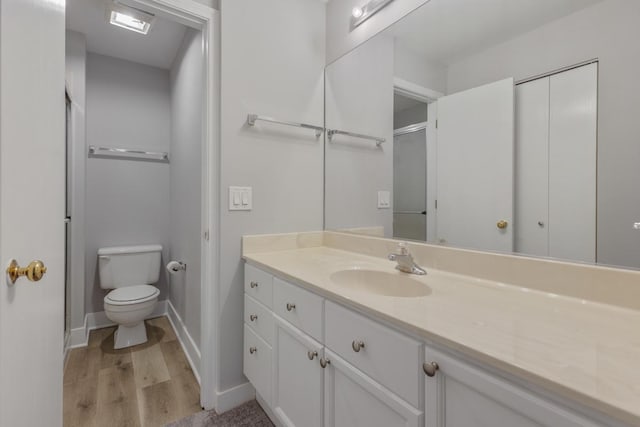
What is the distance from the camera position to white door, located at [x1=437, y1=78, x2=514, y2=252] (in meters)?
1.05

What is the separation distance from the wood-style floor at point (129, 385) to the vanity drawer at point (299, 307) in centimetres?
88

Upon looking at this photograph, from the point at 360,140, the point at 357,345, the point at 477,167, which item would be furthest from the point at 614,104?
the point at 360,140

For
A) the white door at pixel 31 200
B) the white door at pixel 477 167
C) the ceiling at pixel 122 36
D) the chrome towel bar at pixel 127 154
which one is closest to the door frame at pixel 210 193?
the white door at pixel 31 200

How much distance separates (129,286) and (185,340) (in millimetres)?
736

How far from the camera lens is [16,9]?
22.8 inches

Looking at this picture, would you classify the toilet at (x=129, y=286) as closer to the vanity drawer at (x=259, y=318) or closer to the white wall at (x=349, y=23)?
the vanity drawer at (x=259, y=318)

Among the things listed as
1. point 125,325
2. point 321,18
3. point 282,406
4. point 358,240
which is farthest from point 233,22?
point 125,325

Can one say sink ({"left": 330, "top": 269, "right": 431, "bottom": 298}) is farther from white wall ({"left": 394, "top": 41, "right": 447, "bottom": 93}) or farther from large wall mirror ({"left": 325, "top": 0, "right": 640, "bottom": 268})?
white wall ({"left": 394, "top": 41, "right": 447, "bottom": 93})

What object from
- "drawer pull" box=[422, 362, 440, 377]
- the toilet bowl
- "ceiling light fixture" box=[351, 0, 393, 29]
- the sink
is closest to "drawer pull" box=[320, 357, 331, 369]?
the sink

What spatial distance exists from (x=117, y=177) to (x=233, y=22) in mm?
1903

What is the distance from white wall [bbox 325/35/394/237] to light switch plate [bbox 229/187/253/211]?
1.67ft

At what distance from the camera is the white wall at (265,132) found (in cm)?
151

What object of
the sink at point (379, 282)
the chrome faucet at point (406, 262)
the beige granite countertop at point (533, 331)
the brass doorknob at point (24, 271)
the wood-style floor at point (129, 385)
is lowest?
the wood-style floor at point (129, 385)

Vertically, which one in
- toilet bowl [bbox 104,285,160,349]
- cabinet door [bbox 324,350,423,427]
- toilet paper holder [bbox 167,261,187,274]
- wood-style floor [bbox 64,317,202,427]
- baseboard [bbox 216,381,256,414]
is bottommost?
wood-style floor [bbox 64,317,202,427]
